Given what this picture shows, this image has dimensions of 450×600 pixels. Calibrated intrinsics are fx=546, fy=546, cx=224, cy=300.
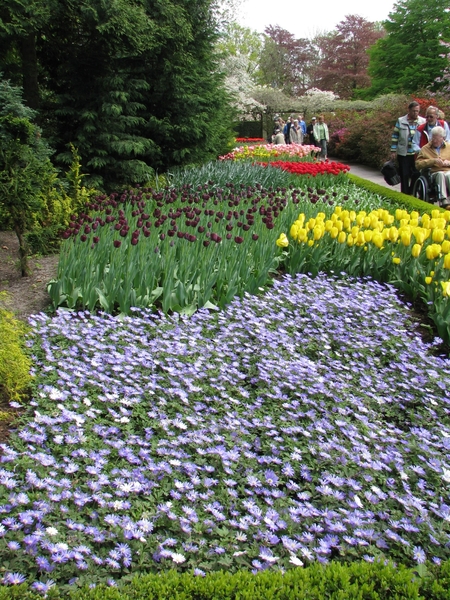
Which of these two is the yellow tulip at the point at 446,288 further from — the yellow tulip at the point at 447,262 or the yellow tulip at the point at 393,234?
the yellow tulip at the point at 393,234

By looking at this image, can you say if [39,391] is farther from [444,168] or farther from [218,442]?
[444,168]

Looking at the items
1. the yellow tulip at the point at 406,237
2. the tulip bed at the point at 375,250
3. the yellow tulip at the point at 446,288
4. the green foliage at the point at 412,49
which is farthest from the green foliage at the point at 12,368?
the green foliage at the point at 412,49

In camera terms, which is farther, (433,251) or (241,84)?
(241,84)

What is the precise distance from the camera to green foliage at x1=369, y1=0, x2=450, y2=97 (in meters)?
33.8

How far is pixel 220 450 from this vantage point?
247cm

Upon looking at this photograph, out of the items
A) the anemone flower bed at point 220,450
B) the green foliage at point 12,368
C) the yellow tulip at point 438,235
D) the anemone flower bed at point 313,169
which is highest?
the anemone flower bed at point 313,169

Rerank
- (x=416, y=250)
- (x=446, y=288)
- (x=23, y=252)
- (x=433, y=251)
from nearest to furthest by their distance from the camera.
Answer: (x=446, y=288) → (x=433, y=251) → (x=416, y=250) → (x=23, y=252)

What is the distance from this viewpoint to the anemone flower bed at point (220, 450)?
2002mm

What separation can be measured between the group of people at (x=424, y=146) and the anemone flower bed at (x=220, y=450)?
5.66 meters

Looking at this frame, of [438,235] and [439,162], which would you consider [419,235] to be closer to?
[438,235]

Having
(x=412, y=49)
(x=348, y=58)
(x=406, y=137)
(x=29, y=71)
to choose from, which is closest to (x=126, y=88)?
(x=29, y=71)

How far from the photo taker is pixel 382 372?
11.8 ft

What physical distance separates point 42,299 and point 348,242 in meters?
2.98

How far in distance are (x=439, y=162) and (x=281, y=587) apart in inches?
331
